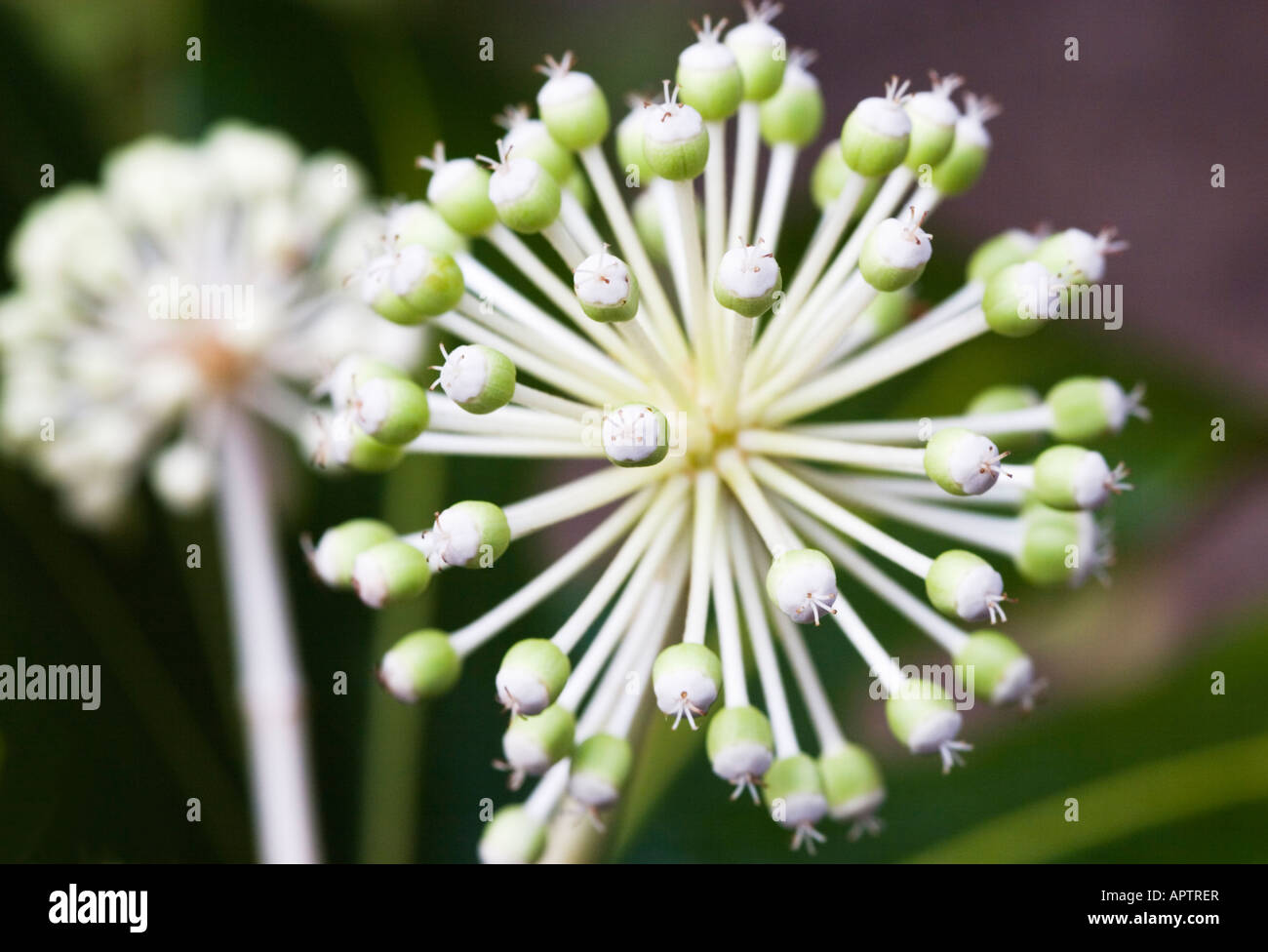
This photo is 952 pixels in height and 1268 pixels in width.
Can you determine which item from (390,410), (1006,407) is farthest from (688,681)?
(1006,407)

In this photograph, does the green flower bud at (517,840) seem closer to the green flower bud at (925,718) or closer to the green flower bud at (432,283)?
the green flower bud at (925,718)

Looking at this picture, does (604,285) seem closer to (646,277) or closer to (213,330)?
(646,277)

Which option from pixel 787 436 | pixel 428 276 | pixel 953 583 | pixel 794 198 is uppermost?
pixel 794 198

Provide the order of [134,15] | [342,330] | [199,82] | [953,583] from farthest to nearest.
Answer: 1. [134,15]
2. [199,82]
3. [342,330]
4. [953,583]

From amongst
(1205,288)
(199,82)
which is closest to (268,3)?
(199,82)

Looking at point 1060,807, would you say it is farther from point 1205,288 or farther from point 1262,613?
point 1205,288

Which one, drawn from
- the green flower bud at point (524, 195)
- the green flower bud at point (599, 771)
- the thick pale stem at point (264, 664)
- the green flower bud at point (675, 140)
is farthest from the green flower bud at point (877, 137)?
the thick pale stem at point (264, 664)
